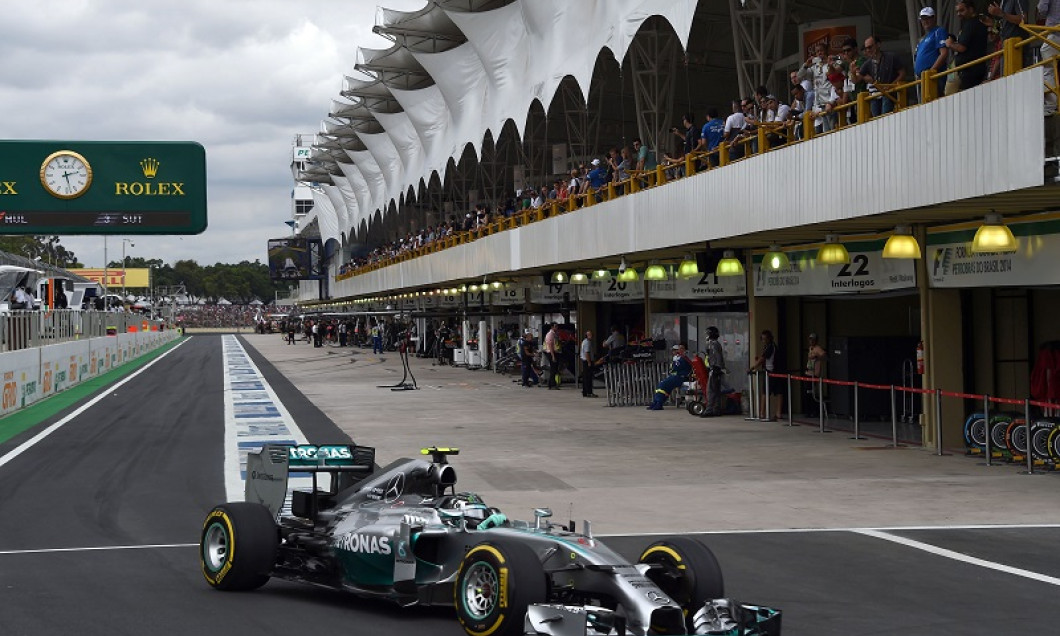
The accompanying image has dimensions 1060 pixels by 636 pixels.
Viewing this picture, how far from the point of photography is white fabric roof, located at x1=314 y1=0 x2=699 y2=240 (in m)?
32.7

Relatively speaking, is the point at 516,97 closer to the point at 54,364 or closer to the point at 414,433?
the point at 54,364

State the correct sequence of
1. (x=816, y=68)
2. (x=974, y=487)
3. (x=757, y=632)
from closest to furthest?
(x=757, y=632) → (x=974, y=487) → (x=816, y=68)

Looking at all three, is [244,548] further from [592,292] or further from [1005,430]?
[592,292]

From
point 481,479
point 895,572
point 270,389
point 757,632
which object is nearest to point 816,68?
point 481,479

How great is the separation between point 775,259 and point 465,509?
15466mm

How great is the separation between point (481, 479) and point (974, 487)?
6.25 m

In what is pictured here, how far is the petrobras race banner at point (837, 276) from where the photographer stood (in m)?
20.9

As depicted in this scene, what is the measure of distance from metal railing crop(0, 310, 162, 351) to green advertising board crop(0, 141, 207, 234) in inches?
94.9

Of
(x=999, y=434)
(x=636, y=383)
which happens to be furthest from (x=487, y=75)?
(x=999, y=434)

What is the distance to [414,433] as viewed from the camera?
931 inches

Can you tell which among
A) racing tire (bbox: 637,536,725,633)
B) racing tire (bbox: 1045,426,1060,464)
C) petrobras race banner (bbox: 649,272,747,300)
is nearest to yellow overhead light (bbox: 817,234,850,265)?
racing tire (bbox: 1045,426,1060,464)

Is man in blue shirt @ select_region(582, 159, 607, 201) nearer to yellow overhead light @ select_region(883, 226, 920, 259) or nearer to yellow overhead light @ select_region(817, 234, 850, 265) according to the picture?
yellow overhead light @ select_region(817, 234, 850, 265)

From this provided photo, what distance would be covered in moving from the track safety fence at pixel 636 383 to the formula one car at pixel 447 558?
64.9ft

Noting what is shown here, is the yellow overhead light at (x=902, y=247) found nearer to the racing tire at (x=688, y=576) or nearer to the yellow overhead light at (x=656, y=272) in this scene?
the yellow overhead light at (x=656, y=272)
